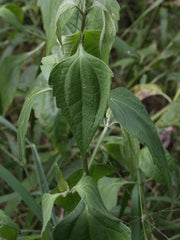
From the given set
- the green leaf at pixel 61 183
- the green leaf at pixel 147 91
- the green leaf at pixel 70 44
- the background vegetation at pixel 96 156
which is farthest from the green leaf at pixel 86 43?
the green leaf at pixel 147 91

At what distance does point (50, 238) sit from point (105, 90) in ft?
0.92

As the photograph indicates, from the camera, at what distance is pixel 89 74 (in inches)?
23.8

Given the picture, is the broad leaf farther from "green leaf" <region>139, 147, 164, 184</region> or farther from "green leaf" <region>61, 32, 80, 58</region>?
"green leaf" <region>61, 32, 80, 58</region>

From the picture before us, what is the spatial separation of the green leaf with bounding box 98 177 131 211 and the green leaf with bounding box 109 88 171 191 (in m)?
0.24

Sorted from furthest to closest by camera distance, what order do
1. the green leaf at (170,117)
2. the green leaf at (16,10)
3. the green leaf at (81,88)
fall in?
the green leaf at (16,10) < the green leaf at (170,117) < the green leaf at (81,88)

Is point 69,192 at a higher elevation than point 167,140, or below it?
higher

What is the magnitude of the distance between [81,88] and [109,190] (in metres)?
0.43

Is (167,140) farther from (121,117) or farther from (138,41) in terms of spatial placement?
(138,41)

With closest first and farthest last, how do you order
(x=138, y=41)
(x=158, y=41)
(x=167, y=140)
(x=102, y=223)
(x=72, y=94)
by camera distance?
1. (x=72, y=94)
2. (x=102, y=223)
3. (x=167, y=140)
4. (x=138, y=41)
5. (x=158, y=41)

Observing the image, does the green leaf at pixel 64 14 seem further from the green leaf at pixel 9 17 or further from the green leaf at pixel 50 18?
the green leaf at pixel 9 17

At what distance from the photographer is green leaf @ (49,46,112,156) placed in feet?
→ 1.96

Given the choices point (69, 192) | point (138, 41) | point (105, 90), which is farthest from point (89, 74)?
point (138, 41)

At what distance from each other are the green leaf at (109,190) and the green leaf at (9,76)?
1.59 feet

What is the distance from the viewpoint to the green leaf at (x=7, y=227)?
73 cm
